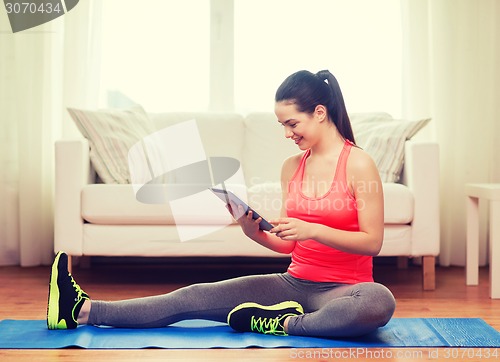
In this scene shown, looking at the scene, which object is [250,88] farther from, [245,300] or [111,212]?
[245,300]

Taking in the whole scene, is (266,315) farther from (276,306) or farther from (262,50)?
(262,50)

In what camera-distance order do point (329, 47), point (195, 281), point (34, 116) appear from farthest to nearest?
point (329, 47) < point (34, 116) < point (195, 281)

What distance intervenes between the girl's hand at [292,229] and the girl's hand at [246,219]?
77 millimetres

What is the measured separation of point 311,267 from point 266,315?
7.8 inches

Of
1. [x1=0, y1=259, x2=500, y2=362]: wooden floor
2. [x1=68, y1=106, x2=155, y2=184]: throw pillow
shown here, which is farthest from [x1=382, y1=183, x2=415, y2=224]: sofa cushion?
[x1=68, y1=106, x2=155, y2=184]: throw pillow

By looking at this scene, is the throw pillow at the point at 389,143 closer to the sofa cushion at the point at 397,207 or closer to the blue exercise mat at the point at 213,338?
the sofa cushion at the point at 397,207

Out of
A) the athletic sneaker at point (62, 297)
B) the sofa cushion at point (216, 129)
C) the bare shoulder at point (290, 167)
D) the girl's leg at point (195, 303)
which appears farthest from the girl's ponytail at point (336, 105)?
the sofa cushion at point (216, 129)

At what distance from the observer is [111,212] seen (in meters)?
3.17

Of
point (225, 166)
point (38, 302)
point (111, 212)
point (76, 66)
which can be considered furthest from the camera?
point (76, 66)

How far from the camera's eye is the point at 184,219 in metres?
3.16

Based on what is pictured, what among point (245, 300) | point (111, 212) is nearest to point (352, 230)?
point (245, 300)

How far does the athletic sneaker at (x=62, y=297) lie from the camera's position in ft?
7.23

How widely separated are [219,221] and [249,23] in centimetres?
155

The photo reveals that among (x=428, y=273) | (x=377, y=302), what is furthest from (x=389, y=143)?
(x=377, y=302)
